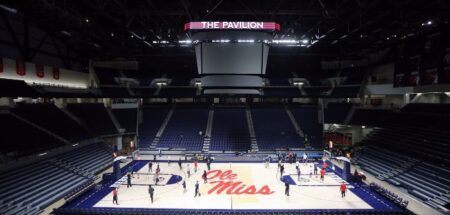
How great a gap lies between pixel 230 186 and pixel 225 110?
23343 millimetres

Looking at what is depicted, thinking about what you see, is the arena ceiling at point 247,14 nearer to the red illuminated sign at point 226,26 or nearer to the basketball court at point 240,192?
the red illuminated sign at point 226,26

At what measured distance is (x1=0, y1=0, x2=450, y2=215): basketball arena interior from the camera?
1748cm

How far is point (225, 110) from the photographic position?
147 feet

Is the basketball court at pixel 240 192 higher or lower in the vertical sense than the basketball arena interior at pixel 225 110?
lower

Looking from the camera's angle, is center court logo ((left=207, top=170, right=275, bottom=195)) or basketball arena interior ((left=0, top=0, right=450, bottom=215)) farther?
center court logo ((left=207, top=170, right=275, bottom=195))

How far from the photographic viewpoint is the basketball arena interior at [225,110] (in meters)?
17.5

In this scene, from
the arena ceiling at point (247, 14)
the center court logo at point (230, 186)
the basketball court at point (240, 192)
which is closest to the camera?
the arena ceiling at point (247, 14)

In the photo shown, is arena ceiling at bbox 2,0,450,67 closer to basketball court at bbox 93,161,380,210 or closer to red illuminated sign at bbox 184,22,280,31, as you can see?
red illuminated sign at bbox 184,22,280,31

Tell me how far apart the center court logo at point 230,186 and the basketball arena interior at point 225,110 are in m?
0.22

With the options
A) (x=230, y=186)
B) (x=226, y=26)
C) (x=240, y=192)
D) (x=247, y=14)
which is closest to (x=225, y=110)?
(x=230, y=186)

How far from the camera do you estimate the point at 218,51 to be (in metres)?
15.6

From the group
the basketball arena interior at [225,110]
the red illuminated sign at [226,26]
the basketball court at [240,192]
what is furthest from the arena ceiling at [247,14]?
the basketball court at [240,192]

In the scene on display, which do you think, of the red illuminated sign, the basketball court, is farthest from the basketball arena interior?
the basketball court

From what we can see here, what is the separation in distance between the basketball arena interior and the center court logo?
22cm
